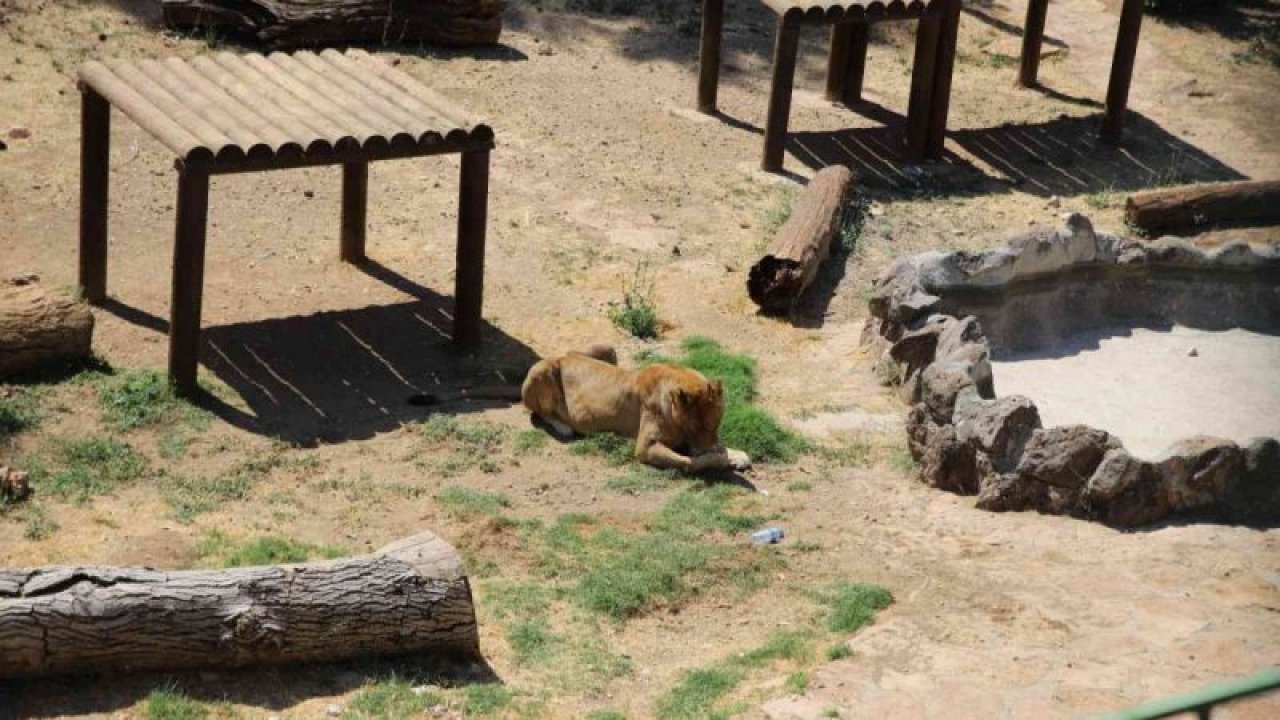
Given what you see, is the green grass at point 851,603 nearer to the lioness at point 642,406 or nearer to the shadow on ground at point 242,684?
the lioness at point 642,406

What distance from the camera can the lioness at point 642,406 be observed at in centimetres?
1122

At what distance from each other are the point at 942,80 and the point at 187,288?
320 inches

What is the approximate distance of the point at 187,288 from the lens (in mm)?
11703

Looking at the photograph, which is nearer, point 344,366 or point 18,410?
point 18,410

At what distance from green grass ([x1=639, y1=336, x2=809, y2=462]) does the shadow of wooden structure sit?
1.52 meters

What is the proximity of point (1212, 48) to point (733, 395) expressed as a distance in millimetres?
10876

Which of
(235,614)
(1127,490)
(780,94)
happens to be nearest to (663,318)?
(780,94)

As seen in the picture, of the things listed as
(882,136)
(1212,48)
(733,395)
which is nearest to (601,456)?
(733,395)

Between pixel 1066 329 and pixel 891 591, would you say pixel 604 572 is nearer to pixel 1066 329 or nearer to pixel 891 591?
pixel 891 591

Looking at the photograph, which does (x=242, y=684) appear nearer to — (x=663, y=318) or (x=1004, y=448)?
(x=1004, y=448)

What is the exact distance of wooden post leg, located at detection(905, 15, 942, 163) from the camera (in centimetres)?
1711

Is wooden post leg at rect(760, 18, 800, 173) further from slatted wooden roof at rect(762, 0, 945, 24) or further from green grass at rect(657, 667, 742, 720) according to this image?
green grass at rect(657, 667, 742, 720)

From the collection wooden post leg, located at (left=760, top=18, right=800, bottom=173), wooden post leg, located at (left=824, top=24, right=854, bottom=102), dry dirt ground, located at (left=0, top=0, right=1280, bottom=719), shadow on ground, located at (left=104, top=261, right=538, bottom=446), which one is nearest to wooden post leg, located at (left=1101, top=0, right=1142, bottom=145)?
dry dirt ground, located at (left=0, top=0, right=1280, bottom=719)

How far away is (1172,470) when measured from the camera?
1046cm
